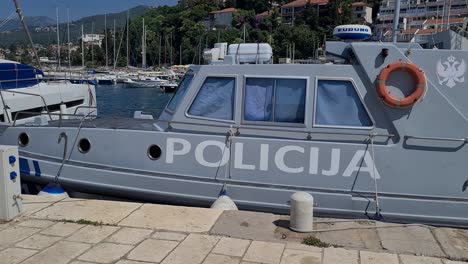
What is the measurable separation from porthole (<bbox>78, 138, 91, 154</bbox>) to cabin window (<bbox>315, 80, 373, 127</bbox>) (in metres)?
3.32

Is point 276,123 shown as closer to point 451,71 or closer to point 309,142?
point 309,142

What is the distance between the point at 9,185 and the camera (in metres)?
4.94

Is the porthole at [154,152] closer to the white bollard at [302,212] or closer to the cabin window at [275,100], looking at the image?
the cabin window at [275,100]

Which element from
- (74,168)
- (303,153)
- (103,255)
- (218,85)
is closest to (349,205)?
(303,153)

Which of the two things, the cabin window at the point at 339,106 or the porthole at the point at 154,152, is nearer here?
the cabin window at the point at 339,106

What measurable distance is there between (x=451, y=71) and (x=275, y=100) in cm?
226

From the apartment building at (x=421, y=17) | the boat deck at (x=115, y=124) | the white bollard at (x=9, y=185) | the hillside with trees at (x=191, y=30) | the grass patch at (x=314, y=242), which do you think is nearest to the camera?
the grass patch at (x=314, y=242)

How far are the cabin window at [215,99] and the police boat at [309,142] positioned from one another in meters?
0.01

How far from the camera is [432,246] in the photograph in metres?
4.40

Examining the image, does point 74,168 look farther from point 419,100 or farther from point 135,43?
point 135,43

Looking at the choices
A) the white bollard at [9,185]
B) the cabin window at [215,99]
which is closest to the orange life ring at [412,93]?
the cabin window at [215,99]

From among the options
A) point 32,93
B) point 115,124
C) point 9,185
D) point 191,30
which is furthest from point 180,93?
point 191,30

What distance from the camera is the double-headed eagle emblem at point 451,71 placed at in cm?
586

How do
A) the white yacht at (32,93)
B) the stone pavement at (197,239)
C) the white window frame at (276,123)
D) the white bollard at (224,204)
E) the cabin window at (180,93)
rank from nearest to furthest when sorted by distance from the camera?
the stone pavement at (197,239) → the white bollard at (224,204) → the white window frame at (276,123) → the cabin window at (180,93) → the white yacht at (32,93)
